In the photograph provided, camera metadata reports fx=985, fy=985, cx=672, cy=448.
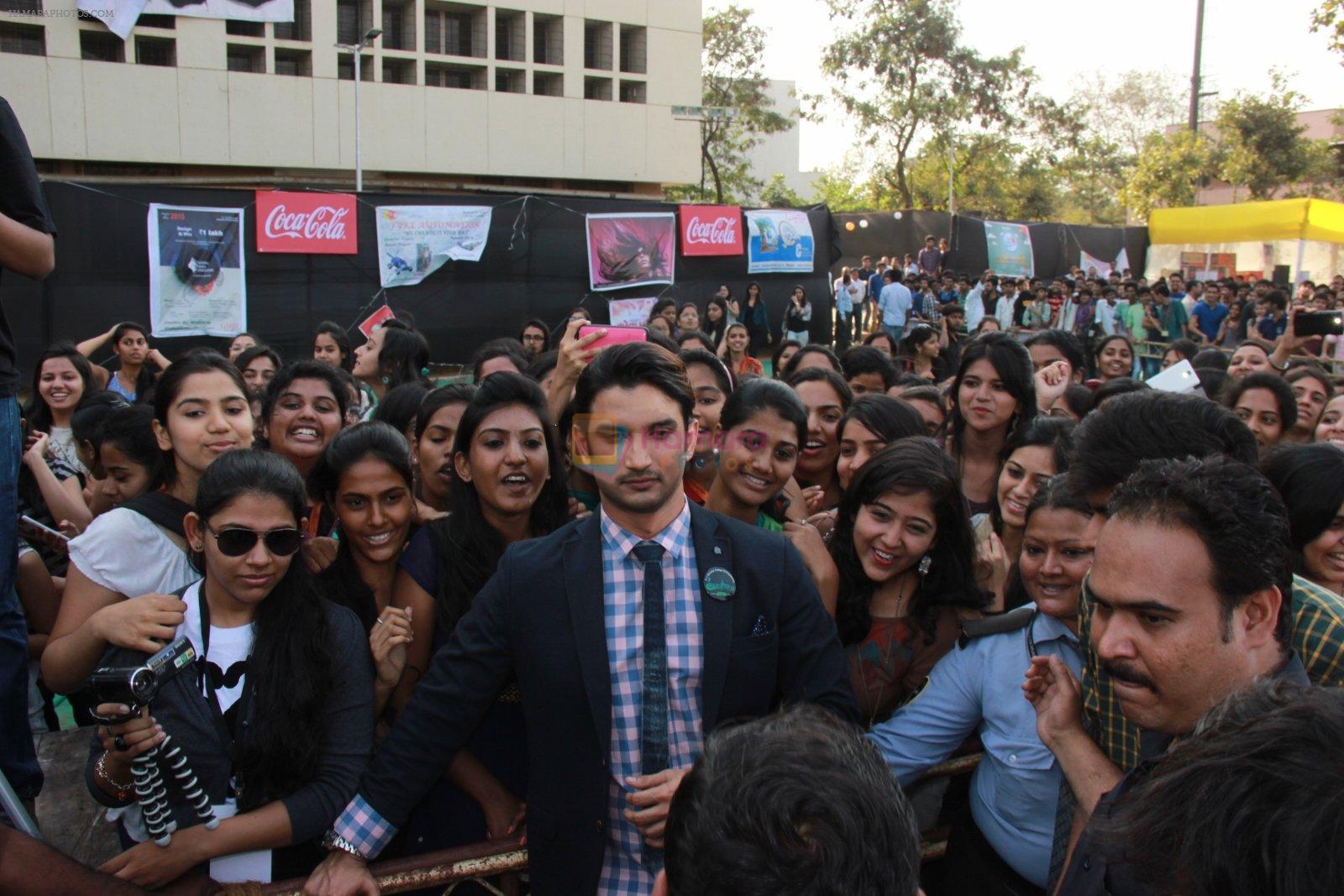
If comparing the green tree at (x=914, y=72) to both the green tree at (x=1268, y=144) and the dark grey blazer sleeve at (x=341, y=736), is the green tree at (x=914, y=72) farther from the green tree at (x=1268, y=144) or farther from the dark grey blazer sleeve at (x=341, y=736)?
the dark grey blazer sleeve at (x=341, y=736)

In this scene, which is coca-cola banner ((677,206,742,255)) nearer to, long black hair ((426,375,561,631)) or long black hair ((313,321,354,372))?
long black hair ((313,321,354,372))

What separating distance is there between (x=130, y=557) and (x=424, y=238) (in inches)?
428

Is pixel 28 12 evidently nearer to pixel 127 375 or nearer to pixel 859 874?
pixel 127 375

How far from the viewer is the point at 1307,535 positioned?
2701 millimetres

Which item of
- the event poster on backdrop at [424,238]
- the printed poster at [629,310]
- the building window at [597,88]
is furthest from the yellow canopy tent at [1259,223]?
the event poster on backdrop at [424,238]

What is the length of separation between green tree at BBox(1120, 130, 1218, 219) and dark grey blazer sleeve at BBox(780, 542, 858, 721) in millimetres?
32899

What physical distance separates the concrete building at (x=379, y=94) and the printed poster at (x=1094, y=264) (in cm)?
1042

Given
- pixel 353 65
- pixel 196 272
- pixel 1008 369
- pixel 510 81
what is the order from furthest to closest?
pixel 510 81, pixel 353 65, pixel 196 272, pixel 1008 369

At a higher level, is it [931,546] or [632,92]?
[632,92]

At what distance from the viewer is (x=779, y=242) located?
1584 cm

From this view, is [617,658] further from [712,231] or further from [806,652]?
[712,231]

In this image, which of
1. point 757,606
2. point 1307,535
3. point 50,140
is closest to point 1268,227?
point 1307,535

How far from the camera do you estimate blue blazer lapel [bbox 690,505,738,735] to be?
1941 millimetres

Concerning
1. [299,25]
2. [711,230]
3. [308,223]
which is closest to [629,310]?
[711,230]
